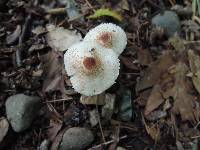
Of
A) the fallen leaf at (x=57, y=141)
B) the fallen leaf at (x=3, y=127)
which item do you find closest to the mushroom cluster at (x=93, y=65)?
the fallen leaf at (x=57, y=141)

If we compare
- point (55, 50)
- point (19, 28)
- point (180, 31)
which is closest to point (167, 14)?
point (180, 31)

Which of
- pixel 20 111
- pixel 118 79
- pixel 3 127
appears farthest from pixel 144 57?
pixel 3 127

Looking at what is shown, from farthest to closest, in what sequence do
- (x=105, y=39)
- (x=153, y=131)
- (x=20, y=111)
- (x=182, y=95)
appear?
1. (x=182, y=95)
2. (x=153, y=131)
3. (x=20, y=111)
4. (x=105, y=39)

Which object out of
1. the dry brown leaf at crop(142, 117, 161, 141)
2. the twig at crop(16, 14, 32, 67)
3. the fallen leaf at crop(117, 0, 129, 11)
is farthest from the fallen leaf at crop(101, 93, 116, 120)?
the fallen leaf at crop(117, 0, 129, 11)

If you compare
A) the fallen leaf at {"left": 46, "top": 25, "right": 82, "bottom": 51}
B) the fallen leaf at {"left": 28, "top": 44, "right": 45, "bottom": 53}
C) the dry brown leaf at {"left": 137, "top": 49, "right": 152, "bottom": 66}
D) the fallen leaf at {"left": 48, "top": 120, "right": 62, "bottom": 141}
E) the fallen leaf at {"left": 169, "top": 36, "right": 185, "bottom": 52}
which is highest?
the fallen leaf at {"left": 46, "top": 25, "right": 82, "bottom": 51}

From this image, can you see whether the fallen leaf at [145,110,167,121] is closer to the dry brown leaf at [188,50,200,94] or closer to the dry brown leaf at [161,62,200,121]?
the dry brown leaf at [161,62,200,121]

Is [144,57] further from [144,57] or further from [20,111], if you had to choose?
[20,111]
